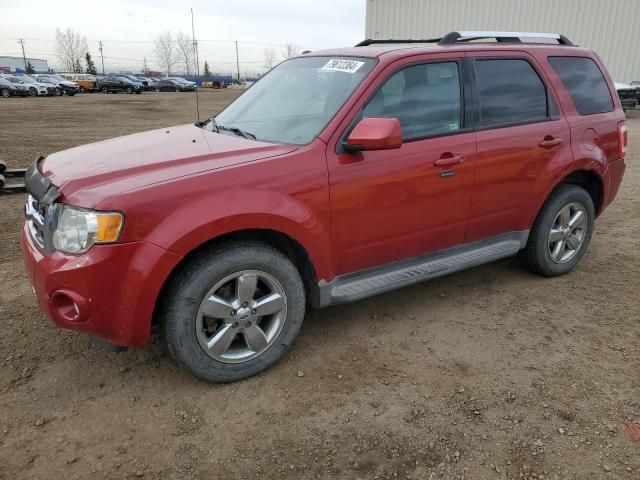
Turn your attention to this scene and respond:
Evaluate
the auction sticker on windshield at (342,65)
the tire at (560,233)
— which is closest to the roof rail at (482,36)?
the auction sticker on windshield at (342,65)

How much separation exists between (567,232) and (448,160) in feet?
5.25

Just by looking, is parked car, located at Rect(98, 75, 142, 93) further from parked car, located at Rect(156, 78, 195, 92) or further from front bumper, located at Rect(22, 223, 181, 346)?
front bumper, located at Rect(22, 223, 181, 346)

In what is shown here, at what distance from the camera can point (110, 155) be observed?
304 centimetres

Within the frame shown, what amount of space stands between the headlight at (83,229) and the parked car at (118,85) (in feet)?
145

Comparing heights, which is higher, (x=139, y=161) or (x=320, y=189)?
(x=139, y=161)

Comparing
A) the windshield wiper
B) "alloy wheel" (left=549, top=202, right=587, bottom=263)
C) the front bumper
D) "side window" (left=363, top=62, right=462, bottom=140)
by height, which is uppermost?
"side window" (left=363, top=62, right=462, bottom=140)

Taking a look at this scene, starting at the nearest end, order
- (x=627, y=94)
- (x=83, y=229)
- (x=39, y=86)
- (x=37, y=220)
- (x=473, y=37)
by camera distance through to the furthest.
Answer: (x=83, y=229) < (x=37, y=220) < (x=473, y=37) < (x=627, y=94) < (x=39, y=86)

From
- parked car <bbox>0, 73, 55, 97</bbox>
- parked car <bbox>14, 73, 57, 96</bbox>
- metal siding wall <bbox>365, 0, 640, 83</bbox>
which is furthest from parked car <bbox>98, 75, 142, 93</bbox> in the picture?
metal siding wall <bbox>365, 0, 640, 83</bbox>

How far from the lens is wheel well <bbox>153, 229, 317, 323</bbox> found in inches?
106

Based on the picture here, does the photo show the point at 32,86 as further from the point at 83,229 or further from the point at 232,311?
the point at 232,311

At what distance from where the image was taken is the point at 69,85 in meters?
36.7

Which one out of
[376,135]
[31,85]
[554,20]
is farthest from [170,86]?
[376,135]

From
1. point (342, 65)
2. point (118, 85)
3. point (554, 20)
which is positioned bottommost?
point (118, 85)

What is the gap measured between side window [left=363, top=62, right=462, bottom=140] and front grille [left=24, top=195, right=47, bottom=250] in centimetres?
185
